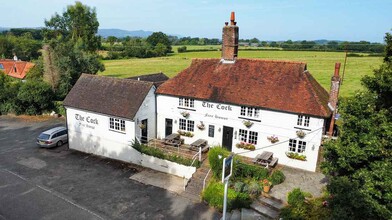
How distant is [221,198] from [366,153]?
8417 millimetres

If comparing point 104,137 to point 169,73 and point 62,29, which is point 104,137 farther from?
point 62,29

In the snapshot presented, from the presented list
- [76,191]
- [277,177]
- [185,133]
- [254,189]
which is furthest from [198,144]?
[76,191]

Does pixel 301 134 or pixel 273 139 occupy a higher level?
pixel 301 134

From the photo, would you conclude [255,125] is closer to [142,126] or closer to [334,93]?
[334,93]

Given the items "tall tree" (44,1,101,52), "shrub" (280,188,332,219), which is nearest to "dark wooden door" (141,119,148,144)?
"shrub" (280,188,332,219)

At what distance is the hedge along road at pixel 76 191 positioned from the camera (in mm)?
16781

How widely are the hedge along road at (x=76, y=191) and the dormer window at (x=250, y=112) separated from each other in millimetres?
7870

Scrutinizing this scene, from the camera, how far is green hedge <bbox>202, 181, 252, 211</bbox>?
16.6m

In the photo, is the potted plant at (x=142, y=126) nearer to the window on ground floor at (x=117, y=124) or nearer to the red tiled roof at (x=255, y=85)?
the window on ground floor at (x=117, y=124)

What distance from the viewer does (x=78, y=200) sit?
1819 cm

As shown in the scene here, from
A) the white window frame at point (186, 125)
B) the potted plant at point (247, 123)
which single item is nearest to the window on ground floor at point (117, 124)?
the white window frame at point (186, 125)

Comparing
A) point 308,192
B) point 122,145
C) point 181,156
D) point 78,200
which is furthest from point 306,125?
point 78,200

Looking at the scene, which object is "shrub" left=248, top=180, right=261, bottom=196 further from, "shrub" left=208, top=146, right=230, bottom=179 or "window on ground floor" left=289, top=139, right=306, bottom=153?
"window on ground floor" left=289, top=139, right=306, bottom=153

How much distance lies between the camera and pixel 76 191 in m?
19.3
